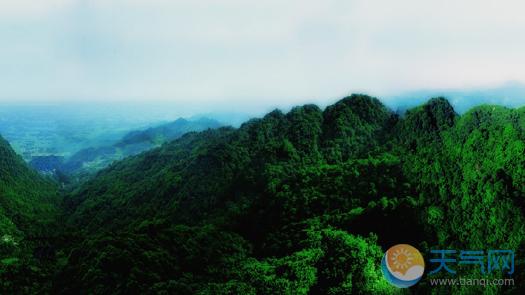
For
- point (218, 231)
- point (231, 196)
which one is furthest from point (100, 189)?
point (218, 231)

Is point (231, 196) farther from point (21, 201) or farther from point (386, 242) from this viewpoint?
point (21, 201)

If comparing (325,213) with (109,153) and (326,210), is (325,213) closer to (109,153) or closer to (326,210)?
(326,210)

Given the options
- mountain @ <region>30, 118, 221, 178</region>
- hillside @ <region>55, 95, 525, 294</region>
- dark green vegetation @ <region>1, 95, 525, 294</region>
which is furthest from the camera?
mountain @ <region>30, 118, 221, 178</region>

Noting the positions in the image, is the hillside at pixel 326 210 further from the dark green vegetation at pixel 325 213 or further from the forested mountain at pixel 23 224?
the forested mountain at pixel 23 224

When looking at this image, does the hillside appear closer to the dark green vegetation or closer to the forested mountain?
the dark green vegetation

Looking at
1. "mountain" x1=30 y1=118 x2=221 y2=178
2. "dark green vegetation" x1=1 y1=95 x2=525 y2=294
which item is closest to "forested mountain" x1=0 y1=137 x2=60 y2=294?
"dark green vegetation" x1=1 y1=95 x2=525 y2=294

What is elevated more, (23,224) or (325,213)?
(325,213)

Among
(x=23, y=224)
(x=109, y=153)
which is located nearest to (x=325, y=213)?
(x=23, y=224)
